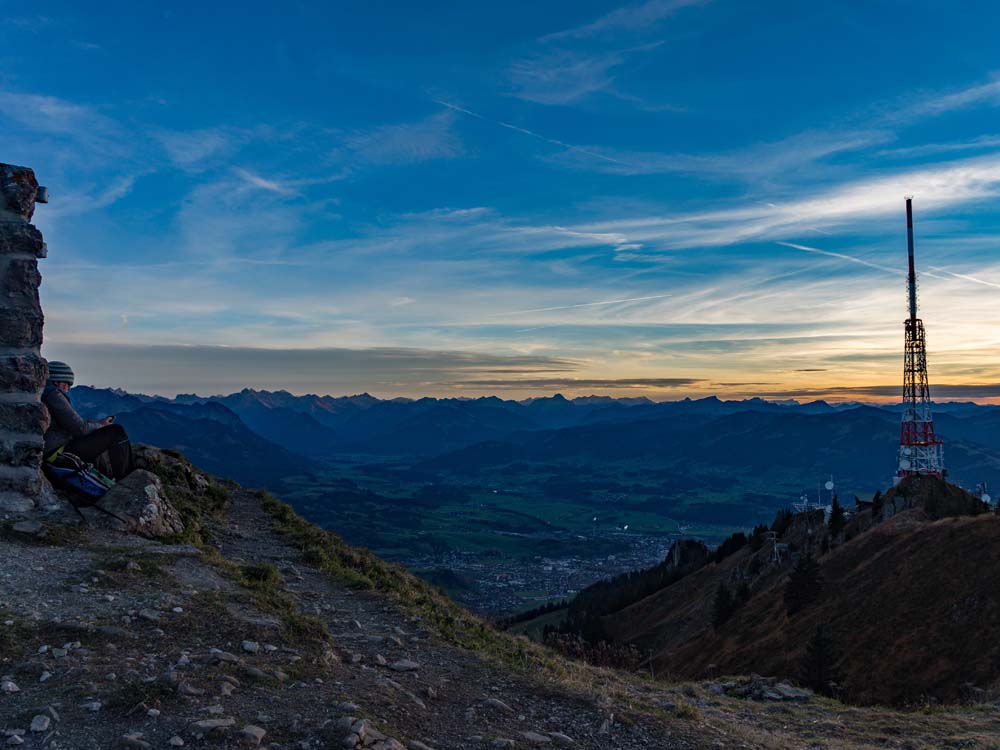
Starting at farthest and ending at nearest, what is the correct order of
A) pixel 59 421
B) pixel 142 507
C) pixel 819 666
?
1. pixel 819 666
2. pixel 59 421
3. pixel 142 507

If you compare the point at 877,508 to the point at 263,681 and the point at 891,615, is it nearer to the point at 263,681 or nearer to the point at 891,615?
the point at 891,615

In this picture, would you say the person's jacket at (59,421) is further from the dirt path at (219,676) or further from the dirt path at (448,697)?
the dirt path at (448,697)

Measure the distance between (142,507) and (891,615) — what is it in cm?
4534

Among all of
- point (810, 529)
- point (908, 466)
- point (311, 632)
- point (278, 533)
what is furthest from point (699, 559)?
point (311, 632)

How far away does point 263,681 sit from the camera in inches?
386

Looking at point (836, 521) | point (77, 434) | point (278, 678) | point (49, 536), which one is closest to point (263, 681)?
point (278, 678)

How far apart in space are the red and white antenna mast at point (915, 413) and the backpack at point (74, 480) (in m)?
90.3

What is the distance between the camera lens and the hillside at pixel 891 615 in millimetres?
32969

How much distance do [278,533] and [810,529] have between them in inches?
3203

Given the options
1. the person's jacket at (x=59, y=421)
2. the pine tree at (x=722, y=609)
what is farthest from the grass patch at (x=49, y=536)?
the pine tree at (x=722, y=609)

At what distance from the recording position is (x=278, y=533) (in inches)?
965

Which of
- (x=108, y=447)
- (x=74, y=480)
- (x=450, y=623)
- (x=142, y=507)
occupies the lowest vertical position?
(x=450, y=623)

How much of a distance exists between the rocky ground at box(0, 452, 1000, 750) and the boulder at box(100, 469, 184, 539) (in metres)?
Answer: 0.32

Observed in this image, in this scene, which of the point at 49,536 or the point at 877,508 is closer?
the point at 49,536
